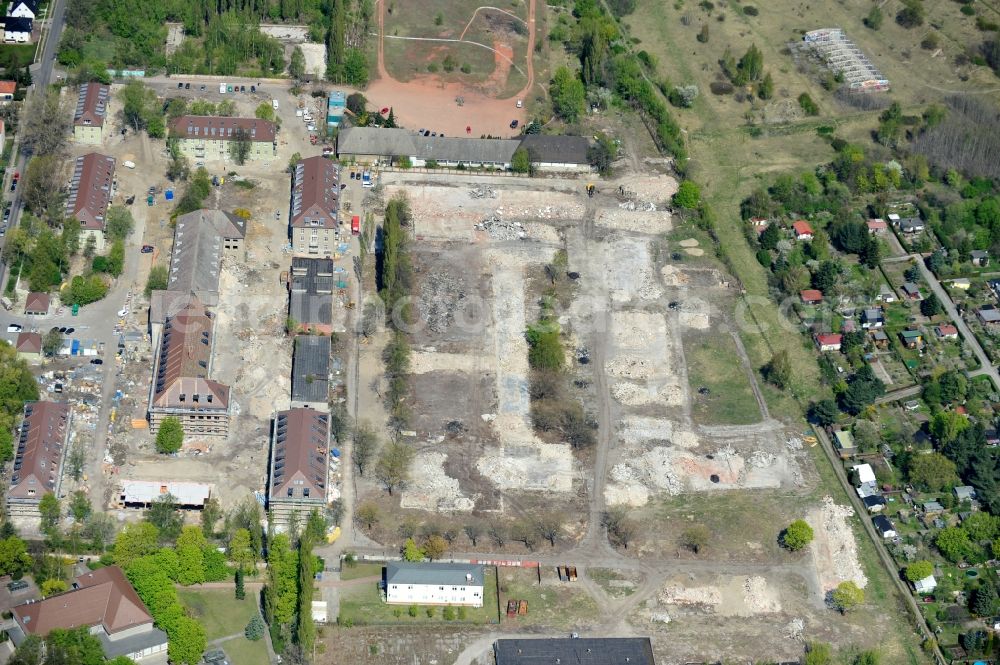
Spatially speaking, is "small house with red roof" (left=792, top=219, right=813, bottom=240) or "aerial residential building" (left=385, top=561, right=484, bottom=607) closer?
"aerial residential building" (left=385, top=561, right=484, bottom=607)

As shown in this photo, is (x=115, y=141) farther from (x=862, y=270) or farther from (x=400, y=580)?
(x=862, y=270)

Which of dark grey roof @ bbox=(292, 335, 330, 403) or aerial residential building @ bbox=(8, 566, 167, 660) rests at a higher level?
dark grey roof @ bbox=(292, 335, 330, 403)

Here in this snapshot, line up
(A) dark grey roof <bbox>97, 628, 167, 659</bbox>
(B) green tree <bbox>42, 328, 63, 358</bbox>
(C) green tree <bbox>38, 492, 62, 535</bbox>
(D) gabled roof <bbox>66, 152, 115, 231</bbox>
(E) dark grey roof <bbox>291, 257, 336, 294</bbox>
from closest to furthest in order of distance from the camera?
(A) dark grey roof <bbox>97, 628, 167, 659</bbox> → (C) green tree <bbox>38, 492, 62, 535</bbox> → (B) green tree <bbox>42, 328, 63, 358</bbox> → (E) dark grey roof <bbox>291, 257, 336, 294</bbox> → (D) gabled roof <bbox>66, 152, 115, 231</bbox>

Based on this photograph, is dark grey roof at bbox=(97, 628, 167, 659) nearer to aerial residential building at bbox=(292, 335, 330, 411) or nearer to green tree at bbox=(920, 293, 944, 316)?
aerial residential building at bbox=(292, 335, 330, 411)

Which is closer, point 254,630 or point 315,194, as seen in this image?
point 254,630

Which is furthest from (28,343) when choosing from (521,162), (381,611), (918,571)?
(918,571)

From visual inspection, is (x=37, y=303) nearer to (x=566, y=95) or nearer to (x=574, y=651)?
(x=574, y=651)

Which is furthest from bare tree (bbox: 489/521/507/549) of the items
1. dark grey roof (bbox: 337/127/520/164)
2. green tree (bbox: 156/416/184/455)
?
dark grey roof (bbox: 337/127/520/164)
